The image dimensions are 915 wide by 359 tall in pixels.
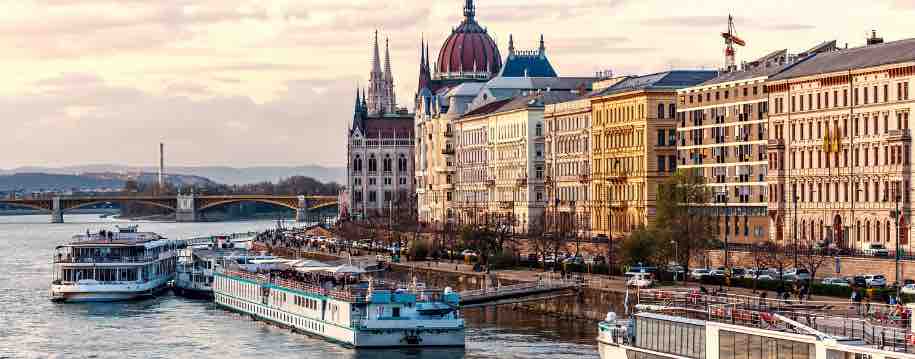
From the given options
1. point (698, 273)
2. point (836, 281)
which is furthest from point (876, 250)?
point (836, 281)

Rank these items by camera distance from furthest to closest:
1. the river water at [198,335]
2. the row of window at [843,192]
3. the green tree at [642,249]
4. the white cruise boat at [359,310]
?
1. the row of window at [843,192]
2. the green tree at [642,249]
3. the white cruise boat at [359,310]
4. the river water at [198,335]

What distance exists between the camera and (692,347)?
65500 millimetres

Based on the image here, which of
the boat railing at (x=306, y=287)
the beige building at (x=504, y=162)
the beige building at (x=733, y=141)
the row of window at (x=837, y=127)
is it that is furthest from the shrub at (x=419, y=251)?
the boat railing at (x=306, y=287)

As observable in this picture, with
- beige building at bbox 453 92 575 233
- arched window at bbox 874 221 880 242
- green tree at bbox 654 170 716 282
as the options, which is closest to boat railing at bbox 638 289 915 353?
green tree at bbox 654 170 716 282

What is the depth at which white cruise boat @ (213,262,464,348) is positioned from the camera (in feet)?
286

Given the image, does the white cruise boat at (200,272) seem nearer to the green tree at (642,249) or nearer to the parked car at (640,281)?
the green tree at (642,249)

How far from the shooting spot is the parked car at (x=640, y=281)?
9986 cm

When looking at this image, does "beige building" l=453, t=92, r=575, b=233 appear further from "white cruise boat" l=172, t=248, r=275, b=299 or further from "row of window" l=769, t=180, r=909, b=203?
"row of window" l=769, t=180, r=909, b=203

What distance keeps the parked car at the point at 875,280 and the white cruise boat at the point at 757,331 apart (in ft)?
68.8

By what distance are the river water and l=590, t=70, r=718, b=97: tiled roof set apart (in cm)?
3943

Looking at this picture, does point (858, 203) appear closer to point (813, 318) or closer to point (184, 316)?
point (184, 316)

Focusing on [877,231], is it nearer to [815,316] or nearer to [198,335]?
[198,335]

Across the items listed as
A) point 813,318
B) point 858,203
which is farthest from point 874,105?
point 813,318

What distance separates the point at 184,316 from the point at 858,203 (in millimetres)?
35117
